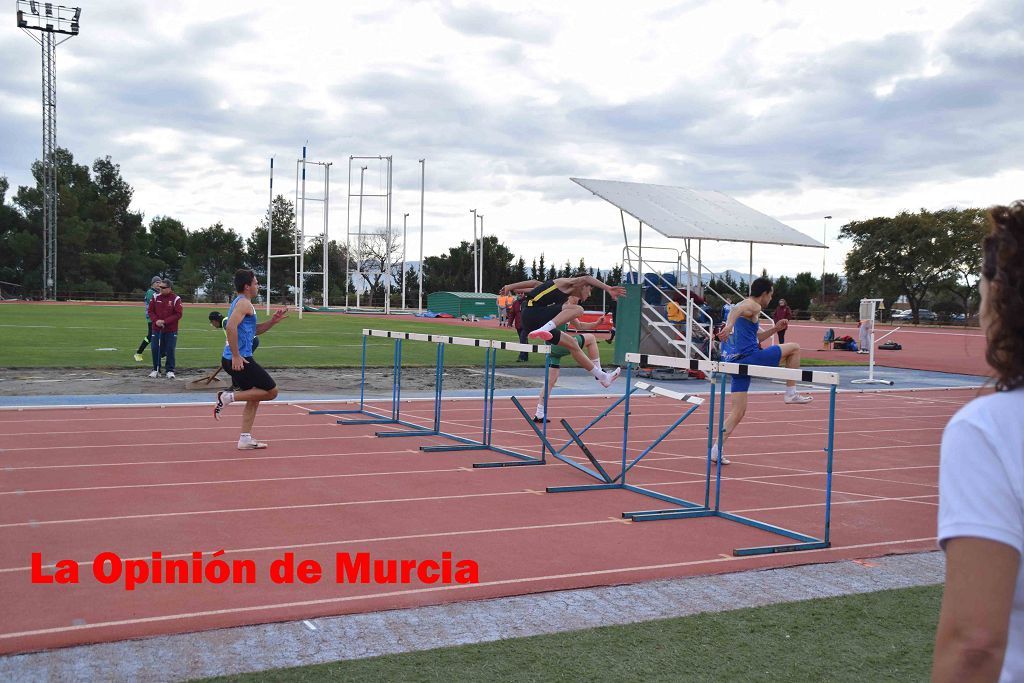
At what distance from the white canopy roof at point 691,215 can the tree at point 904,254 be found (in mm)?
44129

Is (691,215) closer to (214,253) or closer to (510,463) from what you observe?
(510,463)

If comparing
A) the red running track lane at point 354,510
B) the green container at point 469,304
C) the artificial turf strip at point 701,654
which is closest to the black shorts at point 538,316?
the red running track lane at point 354,510

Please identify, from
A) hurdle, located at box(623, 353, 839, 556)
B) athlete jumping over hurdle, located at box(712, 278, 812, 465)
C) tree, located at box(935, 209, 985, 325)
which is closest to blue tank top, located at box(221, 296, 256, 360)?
hurdle, located at box(623, 353, 839, 556)

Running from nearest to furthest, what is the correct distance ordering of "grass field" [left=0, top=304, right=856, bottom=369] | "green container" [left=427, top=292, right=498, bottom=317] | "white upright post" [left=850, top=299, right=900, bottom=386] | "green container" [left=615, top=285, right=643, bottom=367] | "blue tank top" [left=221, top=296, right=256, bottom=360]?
1. "blue tank top" [left=221, top=296, right=256, bottom=360]
2. "grass field" [left=0, top=304, right=856, bottom=369]
3. "white upright post" [left=850, top=299, right=900, bottom=386]
4. "green container" [left=615, top=285, right=643, bottom=367]
5. "green container" [left=427, top=292, right=498, bottom=317]

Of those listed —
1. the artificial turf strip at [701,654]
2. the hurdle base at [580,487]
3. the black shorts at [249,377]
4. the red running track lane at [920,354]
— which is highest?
the black shorts at [249,377]

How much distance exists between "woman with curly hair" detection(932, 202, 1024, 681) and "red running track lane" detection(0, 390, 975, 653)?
3808 millimetres

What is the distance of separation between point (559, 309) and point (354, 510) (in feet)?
15.8

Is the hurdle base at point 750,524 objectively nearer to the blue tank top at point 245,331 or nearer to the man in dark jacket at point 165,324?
the blue tank top at point 245,331

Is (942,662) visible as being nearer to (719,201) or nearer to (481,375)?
(481,375)

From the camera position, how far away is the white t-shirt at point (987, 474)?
1.38m

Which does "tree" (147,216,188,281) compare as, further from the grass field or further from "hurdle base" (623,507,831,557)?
"hurdle base" (623,507,831,557)

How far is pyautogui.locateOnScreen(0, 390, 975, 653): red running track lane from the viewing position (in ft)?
16.4

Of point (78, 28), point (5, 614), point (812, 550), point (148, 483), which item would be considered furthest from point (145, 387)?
point (78, 28)

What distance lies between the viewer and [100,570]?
214 inches
